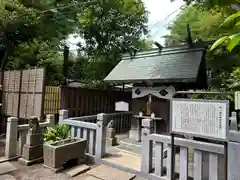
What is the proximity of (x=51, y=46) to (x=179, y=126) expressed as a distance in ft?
31.6

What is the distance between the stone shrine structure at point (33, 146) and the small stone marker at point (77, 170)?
1.01 m

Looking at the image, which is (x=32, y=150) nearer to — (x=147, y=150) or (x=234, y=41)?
(x=147, y=150)

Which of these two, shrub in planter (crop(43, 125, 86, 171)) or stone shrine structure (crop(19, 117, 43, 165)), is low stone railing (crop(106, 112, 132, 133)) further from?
stone shrine structure (crop(19, 117, 43, 165))

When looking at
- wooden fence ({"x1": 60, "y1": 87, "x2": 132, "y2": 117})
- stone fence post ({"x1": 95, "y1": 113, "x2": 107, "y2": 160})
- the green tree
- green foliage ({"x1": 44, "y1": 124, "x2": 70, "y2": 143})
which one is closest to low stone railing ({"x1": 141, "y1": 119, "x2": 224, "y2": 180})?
stone fence post ({"x1": 95, "y1": 113, "x2": 107, "y2": 160})

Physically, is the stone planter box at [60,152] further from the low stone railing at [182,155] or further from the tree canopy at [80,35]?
the tree canopy at [80,35]

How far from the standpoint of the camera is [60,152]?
13.8ft

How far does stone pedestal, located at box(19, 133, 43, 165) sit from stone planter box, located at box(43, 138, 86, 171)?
44cm

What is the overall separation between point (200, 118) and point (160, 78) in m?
2.95

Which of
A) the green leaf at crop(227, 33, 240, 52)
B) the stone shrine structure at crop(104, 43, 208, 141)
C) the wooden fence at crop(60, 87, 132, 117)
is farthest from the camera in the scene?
the wooden fence at crop(60, 87, 132, 117)

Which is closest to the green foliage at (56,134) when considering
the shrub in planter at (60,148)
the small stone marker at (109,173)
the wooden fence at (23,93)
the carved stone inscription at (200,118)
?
the shrub in planter at (60,148)

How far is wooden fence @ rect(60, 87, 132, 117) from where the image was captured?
722 centimetres

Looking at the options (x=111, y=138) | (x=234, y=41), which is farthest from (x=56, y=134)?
(x=234, y=41)

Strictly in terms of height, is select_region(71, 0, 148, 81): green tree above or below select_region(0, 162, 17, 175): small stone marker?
above

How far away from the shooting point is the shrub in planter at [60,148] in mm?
4188
